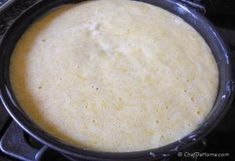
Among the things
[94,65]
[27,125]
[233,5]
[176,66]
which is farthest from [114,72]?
[233,5]

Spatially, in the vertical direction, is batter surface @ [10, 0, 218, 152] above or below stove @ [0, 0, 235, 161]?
above

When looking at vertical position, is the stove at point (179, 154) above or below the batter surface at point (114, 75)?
below

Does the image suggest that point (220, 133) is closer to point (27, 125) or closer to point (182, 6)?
point (182, 6)

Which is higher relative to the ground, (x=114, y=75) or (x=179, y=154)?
(x=114, y=75)
